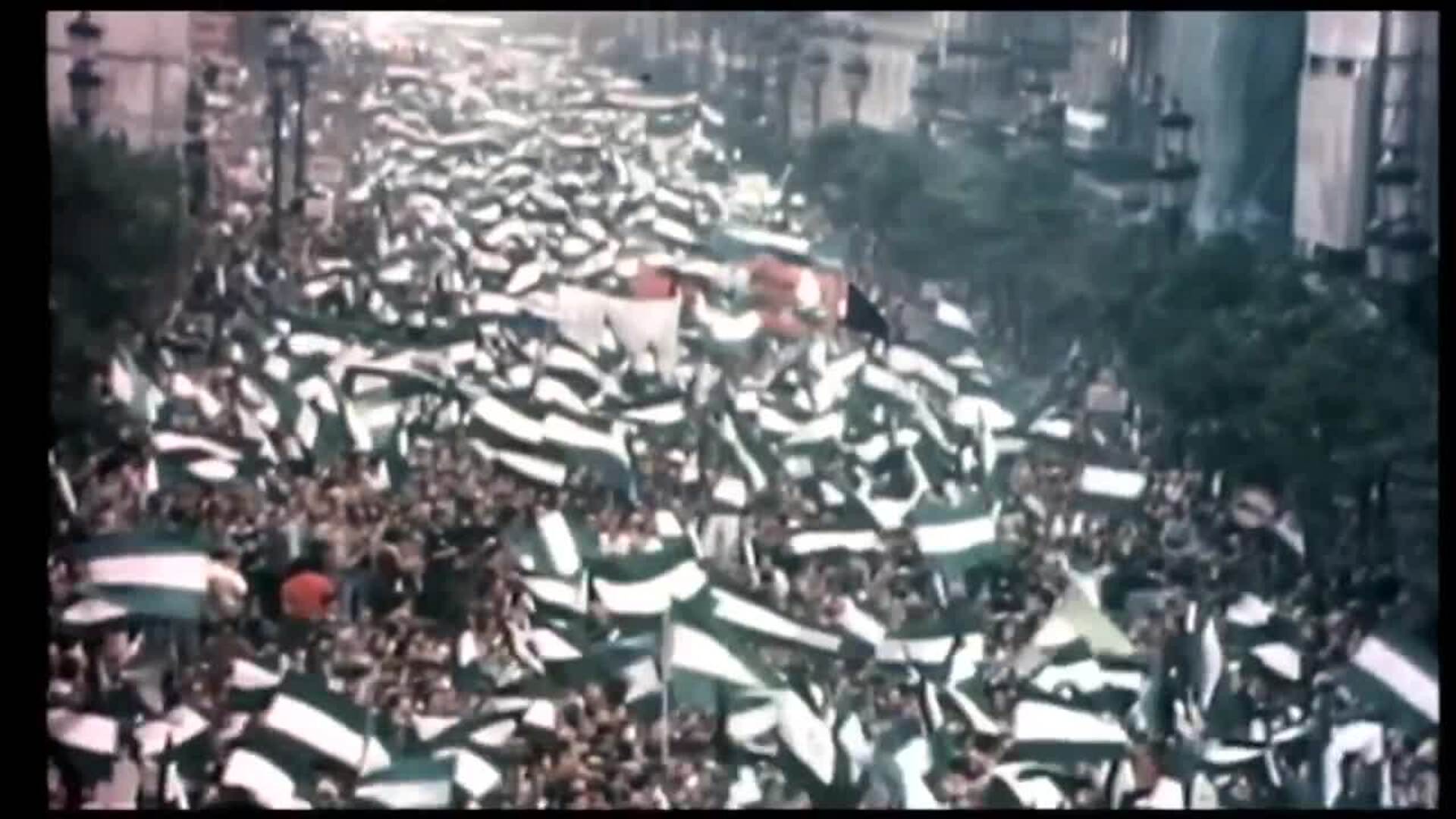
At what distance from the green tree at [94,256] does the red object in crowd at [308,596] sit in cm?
26

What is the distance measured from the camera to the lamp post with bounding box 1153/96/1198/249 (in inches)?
72.1

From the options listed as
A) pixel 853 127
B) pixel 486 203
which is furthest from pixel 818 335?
pixel 486 203

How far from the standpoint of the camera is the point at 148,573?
5.94 ft

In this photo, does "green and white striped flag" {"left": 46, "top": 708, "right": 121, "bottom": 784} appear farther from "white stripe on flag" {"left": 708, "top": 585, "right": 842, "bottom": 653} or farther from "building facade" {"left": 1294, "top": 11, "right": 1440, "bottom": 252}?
"building facade" {"left": 1294, "top": 11, "right": 1440, "bottom": 252}

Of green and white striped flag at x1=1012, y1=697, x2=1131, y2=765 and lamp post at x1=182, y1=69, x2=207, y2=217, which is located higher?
lamp post at x1=182, y1=69, x2=207, y2=217

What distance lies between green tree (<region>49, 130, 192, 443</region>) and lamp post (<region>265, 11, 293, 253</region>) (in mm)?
109

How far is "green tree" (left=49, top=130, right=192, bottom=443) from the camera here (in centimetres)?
181

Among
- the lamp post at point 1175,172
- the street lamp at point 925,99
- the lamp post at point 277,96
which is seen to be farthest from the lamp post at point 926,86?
the lamp post at point 277,96

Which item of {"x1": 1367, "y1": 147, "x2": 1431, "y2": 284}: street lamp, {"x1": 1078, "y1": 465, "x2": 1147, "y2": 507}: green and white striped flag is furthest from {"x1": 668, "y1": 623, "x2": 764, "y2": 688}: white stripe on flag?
{"x1": 1367, "y1": 147, "x2": 1431, "y2": 284}: street lamp

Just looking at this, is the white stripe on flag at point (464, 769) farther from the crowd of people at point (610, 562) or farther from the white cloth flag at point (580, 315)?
the white cloth flag at point (580, 315)

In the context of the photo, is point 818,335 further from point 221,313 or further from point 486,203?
point 221,313

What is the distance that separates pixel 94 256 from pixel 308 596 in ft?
1.27

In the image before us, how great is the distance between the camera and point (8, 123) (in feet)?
5.95

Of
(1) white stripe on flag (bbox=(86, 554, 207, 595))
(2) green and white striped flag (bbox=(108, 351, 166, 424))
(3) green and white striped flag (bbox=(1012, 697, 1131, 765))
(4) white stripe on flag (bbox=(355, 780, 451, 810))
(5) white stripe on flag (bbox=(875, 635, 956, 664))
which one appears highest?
(2) green and white striped flag (bbox=(108, 351, 166, 424))
